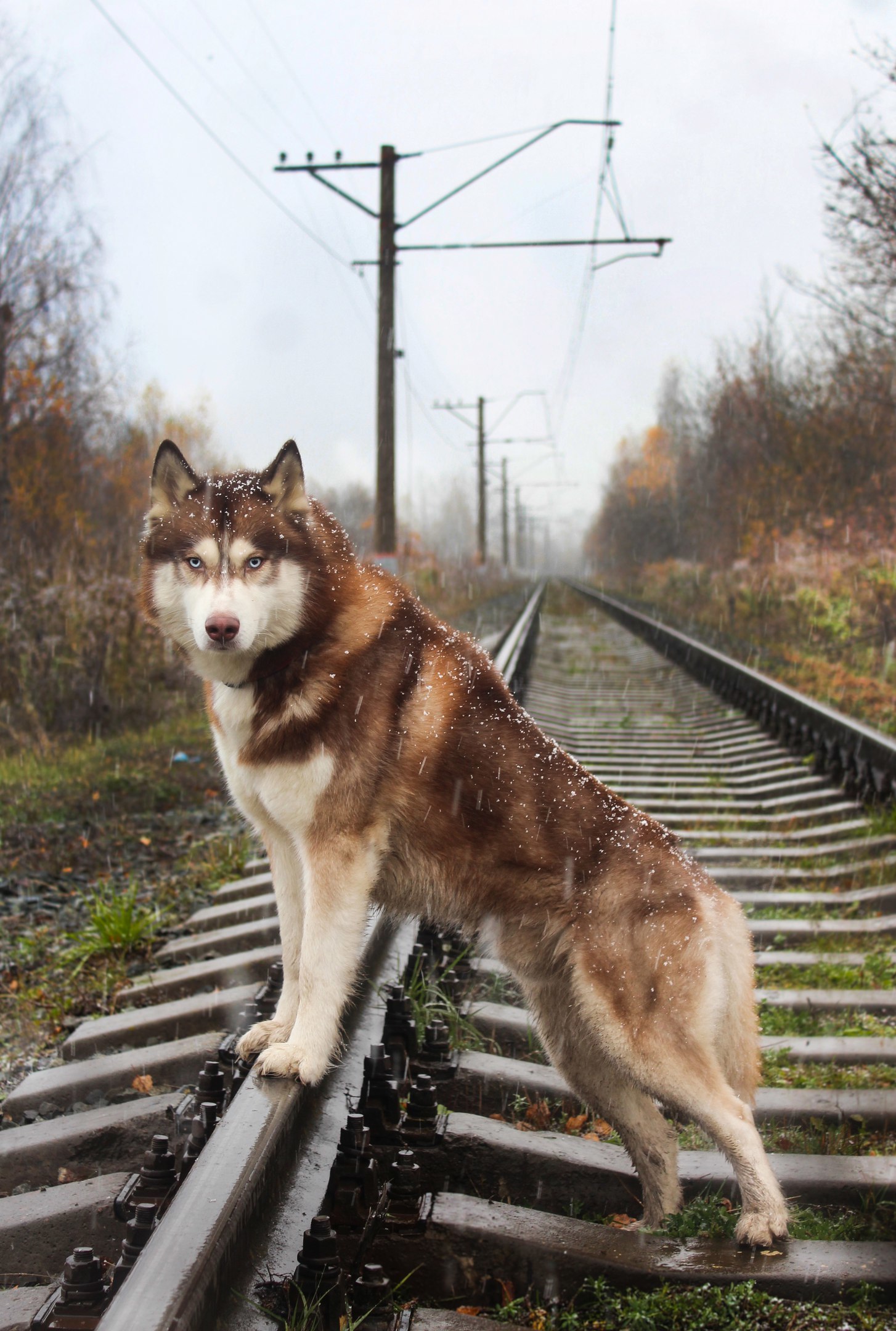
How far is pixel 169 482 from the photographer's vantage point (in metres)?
2.76

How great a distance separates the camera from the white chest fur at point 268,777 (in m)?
2.70

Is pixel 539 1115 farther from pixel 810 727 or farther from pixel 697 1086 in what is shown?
pixel 810 727

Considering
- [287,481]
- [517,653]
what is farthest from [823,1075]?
[517,653]

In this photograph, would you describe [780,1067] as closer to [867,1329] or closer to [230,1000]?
[867,1329]

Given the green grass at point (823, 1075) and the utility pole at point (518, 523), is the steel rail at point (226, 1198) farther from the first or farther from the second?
the utility pole at point (518, 523)

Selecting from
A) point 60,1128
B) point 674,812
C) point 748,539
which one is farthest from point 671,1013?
point 748,539

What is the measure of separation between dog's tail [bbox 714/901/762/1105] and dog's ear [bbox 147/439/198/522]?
1.81m

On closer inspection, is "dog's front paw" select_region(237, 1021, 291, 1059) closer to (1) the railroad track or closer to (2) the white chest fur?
(1) the railroad track

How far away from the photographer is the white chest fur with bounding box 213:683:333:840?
8.87 ft

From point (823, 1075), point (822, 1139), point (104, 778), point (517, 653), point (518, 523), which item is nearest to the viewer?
point (822, 1139)

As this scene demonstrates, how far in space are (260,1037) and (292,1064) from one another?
0.31 meters

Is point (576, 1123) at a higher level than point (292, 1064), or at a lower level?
lower

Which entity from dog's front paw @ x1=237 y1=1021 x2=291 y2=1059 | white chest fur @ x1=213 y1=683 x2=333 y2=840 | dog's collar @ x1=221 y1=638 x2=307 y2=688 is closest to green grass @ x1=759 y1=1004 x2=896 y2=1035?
dog's front paw @ x1=237 y1=1021 x2=291 y2=1059

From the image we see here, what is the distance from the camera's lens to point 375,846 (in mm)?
2744
